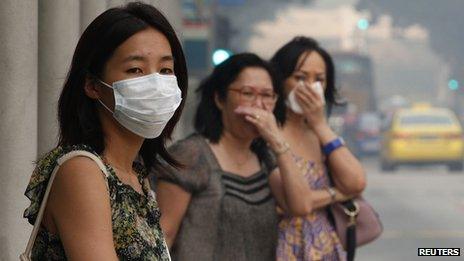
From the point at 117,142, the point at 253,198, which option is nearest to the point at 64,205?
the point at 117,142

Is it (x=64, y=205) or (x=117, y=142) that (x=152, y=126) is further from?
(x=64, y=205)

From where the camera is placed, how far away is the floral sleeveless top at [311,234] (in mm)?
5098

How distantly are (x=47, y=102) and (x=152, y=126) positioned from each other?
8.23 feet

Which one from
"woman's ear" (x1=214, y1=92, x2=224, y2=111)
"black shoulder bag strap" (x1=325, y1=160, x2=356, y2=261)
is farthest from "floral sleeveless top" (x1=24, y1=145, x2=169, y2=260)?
"black shoulder bag strap" (x1=325, y1=160, x2=356, y2=261)

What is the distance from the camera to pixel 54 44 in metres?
5.25

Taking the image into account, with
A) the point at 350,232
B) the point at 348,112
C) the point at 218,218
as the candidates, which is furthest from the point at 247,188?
the point at 348,112

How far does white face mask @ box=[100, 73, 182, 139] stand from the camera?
2.79 meters

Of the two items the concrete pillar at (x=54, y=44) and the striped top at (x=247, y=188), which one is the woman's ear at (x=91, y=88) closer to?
the striped top at (x=247, y=188)

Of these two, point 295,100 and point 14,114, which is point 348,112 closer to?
point 295,100

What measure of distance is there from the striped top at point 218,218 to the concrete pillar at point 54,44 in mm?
838

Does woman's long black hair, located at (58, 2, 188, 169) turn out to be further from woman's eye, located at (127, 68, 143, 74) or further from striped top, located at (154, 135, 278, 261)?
striped top, located at (154, 135, 278, 261)

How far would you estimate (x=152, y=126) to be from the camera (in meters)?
2.87

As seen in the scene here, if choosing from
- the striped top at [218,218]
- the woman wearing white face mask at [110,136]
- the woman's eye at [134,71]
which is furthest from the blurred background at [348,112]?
the woman's eye at [134,71]

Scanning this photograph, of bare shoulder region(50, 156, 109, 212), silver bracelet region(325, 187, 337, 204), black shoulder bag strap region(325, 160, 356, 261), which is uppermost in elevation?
bare shoulder region(50, 156, 109, 212)
